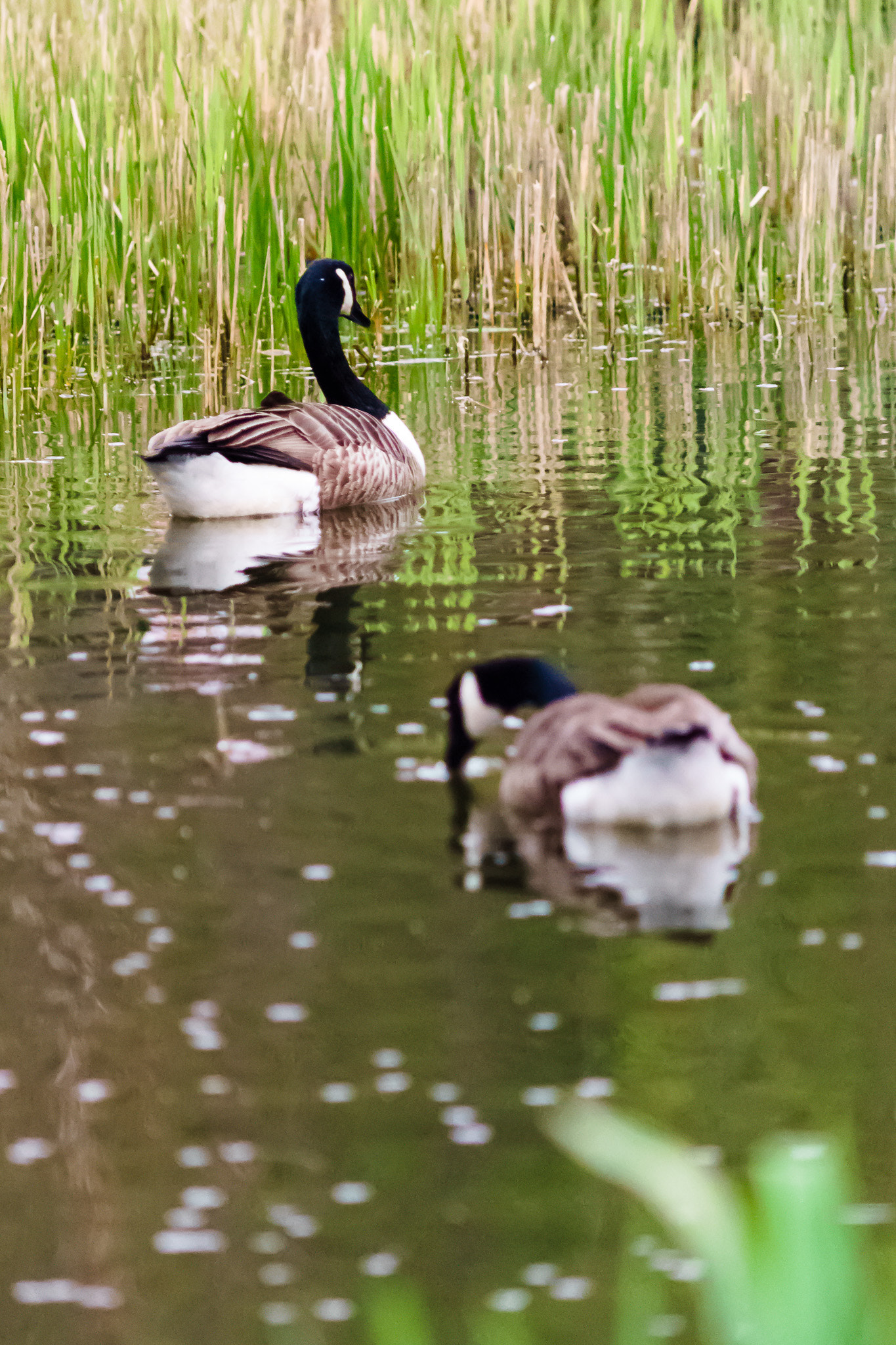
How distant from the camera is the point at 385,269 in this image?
1416cm

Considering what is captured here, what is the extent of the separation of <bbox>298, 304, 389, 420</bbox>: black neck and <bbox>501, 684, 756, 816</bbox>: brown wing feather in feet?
19.0

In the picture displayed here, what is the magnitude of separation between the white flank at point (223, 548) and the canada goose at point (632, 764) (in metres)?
2.94

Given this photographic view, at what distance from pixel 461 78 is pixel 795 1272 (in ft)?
48.0

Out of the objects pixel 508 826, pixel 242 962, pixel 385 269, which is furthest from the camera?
pixel 385 269

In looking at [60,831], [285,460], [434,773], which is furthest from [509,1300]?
[285,460]

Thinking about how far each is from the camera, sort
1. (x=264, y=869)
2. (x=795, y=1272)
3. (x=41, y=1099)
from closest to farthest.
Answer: (x=795, y=1272) → (x=41, y=1099) → (x=264, y=869)

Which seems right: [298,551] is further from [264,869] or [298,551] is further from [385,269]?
[385,269]

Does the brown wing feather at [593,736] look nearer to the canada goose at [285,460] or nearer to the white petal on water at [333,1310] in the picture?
the white petal on water at [333,1310]

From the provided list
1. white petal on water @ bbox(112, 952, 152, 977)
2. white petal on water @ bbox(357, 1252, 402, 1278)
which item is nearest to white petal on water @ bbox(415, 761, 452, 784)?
white petal on water @ bbox(112, 952, 152, 977)

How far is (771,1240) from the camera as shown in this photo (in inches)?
32.2

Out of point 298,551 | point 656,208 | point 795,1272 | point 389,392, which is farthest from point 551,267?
point 795,1272

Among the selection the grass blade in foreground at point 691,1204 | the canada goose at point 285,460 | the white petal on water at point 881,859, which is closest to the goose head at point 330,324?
the canada goose at point 285,460

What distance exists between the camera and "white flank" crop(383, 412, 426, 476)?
32.2 feet

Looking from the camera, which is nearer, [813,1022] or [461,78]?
[813,1022]
